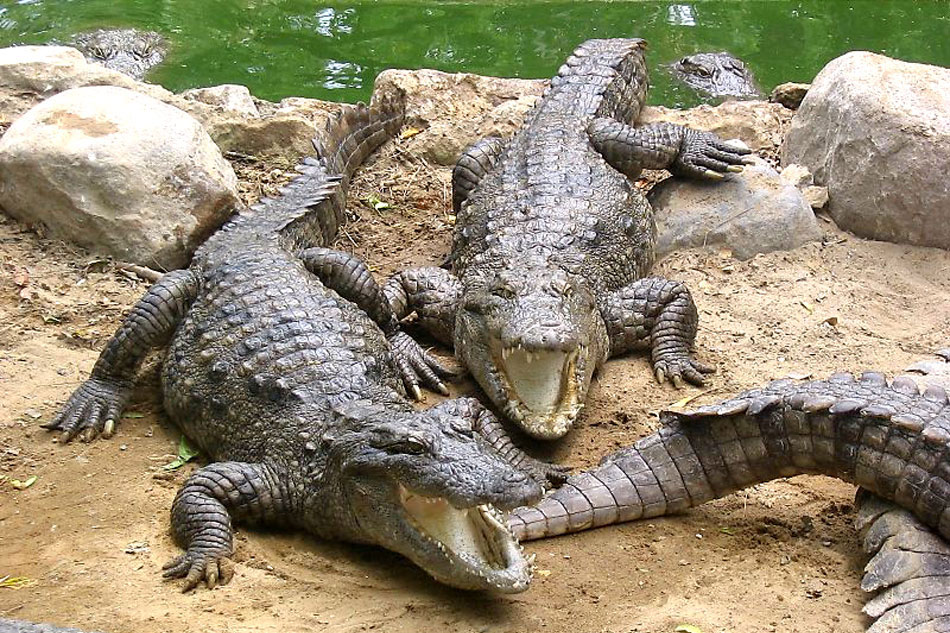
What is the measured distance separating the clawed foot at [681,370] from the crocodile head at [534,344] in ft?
0.91

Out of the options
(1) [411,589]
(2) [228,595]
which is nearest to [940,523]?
(1) [411,589]

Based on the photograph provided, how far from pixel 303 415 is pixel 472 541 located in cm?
91

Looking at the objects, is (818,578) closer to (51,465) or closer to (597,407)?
(597,407)

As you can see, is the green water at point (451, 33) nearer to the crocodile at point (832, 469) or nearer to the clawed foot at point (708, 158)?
the clawed foot at point (708, 158)

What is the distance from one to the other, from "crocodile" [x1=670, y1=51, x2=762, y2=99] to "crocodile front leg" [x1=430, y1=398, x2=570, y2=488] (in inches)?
215

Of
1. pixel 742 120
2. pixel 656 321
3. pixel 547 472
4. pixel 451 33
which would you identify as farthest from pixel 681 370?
pixel 451 33

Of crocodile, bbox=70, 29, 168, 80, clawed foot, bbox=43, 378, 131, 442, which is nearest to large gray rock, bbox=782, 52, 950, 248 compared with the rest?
clawed foot, bbox=43, 378, 131, 442

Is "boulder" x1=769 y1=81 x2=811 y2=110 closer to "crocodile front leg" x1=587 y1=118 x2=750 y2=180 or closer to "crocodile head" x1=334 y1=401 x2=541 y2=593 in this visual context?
"crocodile front leg" x1=587 y1=118 x2=750 y2=180

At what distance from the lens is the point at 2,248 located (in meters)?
5.53

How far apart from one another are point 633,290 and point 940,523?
2.24 m

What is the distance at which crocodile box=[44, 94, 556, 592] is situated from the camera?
3.47 metres

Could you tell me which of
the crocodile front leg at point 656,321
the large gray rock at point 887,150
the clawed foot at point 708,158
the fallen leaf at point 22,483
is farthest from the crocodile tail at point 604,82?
the fallen leaf at point 22,483

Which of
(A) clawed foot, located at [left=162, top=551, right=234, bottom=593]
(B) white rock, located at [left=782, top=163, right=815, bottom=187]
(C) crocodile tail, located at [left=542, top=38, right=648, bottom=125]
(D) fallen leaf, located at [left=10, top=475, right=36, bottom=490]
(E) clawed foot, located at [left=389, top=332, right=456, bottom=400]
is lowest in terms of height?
(E) clawed foot, located at [left=389, top=332, right=456, bottom=400]

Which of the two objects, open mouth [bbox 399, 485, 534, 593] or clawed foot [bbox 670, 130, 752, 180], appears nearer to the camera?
open mouth [bbox 399, 485, 534, 593]
